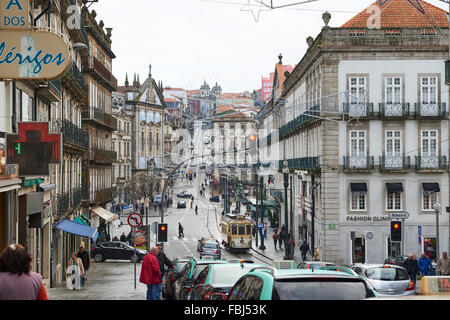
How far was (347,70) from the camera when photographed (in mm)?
42188

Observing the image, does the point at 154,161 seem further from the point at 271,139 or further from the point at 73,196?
the point at 73,196

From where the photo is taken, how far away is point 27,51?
14969 mm

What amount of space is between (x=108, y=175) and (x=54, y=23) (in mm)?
28458

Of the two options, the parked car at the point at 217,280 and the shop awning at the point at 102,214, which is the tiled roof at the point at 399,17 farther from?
the parked car at the point at 217,280

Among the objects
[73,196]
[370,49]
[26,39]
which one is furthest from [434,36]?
[26,39]

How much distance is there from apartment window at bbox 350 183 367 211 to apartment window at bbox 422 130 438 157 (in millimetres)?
4181

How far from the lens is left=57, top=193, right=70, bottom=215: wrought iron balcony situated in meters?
30.1

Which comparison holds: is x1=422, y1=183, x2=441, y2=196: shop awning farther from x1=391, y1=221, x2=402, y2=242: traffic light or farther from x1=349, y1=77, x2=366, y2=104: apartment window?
x1=391, y1=221, x2=402, y2=242: traffic light

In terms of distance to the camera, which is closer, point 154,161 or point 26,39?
point 26,39

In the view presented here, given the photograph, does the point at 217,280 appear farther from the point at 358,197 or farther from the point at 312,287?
the point at 358,197

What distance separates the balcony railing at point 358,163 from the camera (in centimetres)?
4206

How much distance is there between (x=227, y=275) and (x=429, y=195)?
31.2 metres

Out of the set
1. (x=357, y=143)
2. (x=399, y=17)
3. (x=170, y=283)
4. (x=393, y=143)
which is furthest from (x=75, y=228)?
(x=399, y=17)

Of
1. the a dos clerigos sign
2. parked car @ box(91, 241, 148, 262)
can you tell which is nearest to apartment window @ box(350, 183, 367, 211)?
parked car @ box(91, 241, 148, 262)
